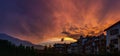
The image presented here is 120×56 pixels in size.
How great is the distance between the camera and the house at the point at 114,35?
224ft

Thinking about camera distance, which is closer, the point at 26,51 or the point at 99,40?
the point at 26,51

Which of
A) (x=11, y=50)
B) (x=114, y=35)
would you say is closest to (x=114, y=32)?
(x=114, y=35)

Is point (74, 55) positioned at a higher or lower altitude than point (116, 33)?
lower

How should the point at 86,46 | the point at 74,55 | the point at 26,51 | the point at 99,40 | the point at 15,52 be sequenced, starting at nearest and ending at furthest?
the point at 15,52, the point at 26,51, the point at 74,55, the point at 99,40, the point at 86,46

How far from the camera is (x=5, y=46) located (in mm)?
29594

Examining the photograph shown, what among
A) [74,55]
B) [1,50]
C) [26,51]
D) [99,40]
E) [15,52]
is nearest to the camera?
[1,50]

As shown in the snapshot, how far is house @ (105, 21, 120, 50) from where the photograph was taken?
224 ft

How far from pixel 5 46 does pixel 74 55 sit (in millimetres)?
17117

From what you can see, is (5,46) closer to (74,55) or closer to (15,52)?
(15,52)

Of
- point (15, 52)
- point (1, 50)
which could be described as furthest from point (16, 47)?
point (1, 50)

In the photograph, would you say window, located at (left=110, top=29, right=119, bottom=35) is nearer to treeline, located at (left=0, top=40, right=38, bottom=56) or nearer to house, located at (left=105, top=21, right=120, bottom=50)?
house, located at (left=105, top=21, right=120, bottom=50)

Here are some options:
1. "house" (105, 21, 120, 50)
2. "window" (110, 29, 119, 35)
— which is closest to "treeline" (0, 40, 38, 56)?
"house" (105, 21, 120, 50)

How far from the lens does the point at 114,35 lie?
70.8m

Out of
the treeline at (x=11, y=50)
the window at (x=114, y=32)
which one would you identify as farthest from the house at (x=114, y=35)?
the treeline at (x=11, y=50)
